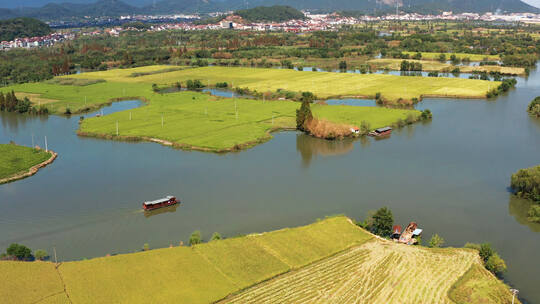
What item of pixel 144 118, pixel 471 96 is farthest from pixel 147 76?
pixel 471 96

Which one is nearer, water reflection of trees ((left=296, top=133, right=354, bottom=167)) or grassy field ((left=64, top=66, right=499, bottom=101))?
water reflection of trees ((left=296, top=133, right=354, bottom=167))

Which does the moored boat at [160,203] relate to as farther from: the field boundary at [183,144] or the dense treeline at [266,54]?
the dense treeline at [266,54]

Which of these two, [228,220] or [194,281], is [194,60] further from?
[194,281]

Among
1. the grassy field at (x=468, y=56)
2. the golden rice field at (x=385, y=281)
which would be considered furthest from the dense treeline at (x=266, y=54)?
the golden rice field at (x=385, y=281)

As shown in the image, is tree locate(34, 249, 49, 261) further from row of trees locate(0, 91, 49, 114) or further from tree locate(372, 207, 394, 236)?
row of trees locate(0, 91, 49, 114)

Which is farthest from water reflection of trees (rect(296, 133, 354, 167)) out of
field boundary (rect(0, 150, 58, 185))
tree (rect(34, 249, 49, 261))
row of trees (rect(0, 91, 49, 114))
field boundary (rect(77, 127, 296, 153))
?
row of trees (rect(0, 91, 49, 114))
